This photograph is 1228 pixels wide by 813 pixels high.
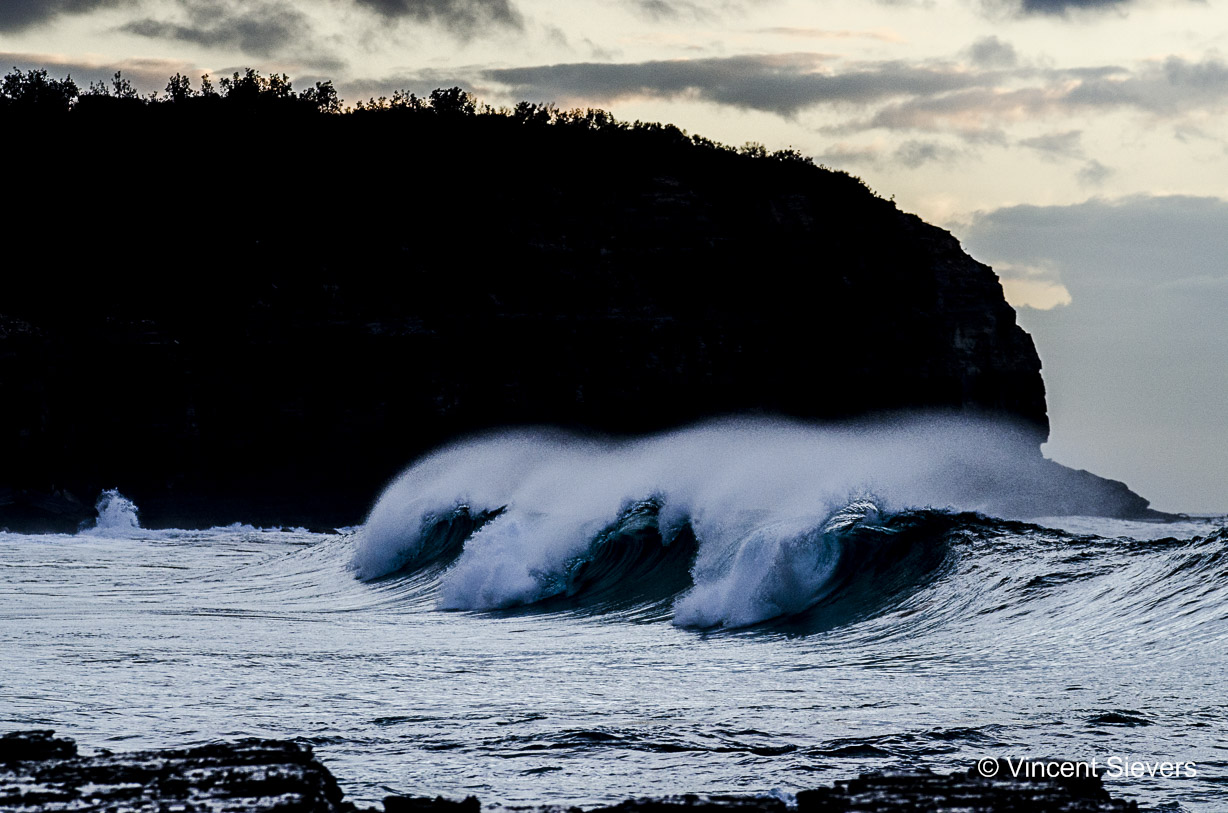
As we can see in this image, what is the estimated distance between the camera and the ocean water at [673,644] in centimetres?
662

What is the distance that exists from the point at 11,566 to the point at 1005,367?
4121 cm

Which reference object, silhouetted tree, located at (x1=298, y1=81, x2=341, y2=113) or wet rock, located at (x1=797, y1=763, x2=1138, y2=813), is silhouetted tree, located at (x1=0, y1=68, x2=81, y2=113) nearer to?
silhouetted tree, located at (x1=298, y1=81, x2=341, y2=113)

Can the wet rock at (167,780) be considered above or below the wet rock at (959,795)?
below

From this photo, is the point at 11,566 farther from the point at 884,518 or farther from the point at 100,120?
the point at 100,120

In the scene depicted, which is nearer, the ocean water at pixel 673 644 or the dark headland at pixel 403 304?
the ocean water at pixel 673 644

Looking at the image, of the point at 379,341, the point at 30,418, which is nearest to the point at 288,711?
the point at 30,418

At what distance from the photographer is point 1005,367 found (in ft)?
177

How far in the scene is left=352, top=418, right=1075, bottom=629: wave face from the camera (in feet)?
46.6

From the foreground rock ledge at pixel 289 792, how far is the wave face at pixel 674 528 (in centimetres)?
790

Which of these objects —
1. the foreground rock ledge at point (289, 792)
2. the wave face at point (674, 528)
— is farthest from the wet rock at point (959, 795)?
the wave face at point (674, 528)

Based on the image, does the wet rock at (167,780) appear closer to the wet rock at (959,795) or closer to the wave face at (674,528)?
the wet rock at (959,795)

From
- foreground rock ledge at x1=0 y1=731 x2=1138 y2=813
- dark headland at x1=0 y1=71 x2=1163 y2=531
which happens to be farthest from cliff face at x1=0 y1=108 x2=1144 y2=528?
foreground rock ledge at x1=0 y1=731 x2=1138 y2=813

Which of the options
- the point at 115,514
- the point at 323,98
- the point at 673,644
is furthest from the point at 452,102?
the point at 673,644

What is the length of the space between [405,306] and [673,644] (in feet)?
121
